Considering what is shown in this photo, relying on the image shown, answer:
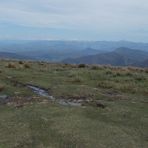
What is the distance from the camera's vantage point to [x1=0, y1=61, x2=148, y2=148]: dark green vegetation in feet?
48.5

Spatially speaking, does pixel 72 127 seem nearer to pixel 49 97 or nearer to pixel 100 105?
pixel 100 105

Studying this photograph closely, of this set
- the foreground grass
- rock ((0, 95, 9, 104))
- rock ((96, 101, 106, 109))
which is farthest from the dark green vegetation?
rock ((0, 95, 9, 104))

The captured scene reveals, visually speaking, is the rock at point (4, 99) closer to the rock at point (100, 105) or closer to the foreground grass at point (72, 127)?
the foreground grass at point (72, 127)

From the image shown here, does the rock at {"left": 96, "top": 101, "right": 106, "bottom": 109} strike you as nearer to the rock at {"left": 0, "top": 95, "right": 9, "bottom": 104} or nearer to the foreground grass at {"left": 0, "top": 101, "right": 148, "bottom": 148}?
the foreground grass at {"left": 0, "top": 101, "right": 148, "bottom": 148}

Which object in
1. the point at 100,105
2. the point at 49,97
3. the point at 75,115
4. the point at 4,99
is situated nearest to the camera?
the point at 75,115

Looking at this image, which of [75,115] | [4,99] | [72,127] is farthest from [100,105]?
[4,99]

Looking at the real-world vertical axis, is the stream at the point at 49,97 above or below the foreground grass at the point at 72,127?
above

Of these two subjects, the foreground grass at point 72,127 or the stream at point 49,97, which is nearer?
the foreground grass at point 72,127

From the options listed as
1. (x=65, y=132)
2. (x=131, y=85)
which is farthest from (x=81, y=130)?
(x=131, y=85)

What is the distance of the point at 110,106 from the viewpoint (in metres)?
20.9

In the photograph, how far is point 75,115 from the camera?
18312 millimetres

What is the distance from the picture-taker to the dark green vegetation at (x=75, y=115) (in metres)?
14.8

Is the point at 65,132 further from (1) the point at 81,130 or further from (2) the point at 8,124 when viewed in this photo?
(2) the point at 8,124

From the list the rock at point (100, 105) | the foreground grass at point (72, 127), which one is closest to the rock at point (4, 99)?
the foreground grass at point (72, 127)
